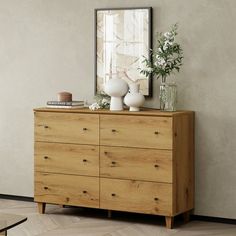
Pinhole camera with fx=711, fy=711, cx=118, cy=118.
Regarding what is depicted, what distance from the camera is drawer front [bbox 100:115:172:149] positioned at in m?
5.39

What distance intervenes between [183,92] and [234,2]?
0.82 m

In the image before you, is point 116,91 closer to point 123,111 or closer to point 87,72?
point 123,111

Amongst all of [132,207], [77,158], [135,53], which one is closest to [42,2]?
[135,53]

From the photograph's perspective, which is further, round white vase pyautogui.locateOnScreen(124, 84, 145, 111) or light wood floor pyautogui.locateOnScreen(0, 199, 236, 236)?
round white vase pyautogui.locateOnScreen(124, 84, 145, 111)

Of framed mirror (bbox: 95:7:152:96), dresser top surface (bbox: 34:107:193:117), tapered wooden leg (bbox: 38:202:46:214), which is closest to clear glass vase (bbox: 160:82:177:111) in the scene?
dresser top surface (bbox: 34:107:193:117)

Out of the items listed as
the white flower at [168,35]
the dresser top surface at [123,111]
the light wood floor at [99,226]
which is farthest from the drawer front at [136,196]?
the white flower at [168,35]

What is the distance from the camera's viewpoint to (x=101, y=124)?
5629mm

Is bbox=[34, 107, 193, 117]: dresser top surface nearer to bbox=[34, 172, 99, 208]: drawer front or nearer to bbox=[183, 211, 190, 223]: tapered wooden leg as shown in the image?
bbox=[34, 172, 99, 208]: drawer front

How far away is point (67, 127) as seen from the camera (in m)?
5.77

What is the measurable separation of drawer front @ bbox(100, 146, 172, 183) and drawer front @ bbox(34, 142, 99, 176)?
92 mm

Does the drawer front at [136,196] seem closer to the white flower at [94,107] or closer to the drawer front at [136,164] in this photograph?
the drawer front at [136,164]

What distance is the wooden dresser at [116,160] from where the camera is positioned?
5434 millimetres

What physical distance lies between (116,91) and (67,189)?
0.91 meters

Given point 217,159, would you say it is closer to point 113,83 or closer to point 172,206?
point 172,206
